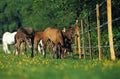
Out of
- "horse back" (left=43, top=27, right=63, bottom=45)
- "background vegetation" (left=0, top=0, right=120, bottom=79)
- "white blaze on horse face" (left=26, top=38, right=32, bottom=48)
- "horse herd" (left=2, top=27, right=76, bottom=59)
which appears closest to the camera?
"background vegetation" (left=0, top=0, right=120, bottom=79)

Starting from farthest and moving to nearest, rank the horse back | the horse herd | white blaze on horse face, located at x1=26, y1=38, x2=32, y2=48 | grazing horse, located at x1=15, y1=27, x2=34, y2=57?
grazing horse, located at x1=15, y1=27, x2=34, y2=57 → white blaze on horse face, located at x1=26, y1=38, x2=32, y2=48 → the horse herd → the horse back

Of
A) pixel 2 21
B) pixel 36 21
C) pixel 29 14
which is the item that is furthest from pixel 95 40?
pixel 2 21

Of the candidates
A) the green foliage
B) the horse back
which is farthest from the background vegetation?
the horse back

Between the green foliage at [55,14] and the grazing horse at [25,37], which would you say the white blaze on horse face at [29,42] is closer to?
the grazing horse at [25,37]

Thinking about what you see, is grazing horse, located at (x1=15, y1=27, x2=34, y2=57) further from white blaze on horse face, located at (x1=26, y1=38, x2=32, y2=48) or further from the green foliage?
the green foliage

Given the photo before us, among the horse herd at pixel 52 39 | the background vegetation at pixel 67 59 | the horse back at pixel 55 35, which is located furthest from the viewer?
the horse herd at pixel 52 39

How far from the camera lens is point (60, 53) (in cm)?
2722

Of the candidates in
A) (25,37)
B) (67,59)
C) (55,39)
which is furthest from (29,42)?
(67,59)

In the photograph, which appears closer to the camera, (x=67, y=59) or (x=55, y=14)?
(x=67, y=59)

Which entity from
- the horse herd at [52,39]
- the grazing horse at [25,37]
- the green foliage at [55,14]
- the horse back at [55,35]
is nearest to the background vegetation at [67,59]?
the green foliage at [55,14]

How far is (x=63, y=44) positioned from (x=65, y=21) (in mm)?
18149

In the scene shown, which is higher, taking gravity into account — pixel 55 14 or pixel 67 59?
pixel 55 14

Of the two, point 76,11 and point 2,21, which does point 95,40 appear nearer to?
point 76,11

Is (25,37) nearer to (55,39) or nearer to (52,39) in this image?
(52,39)
